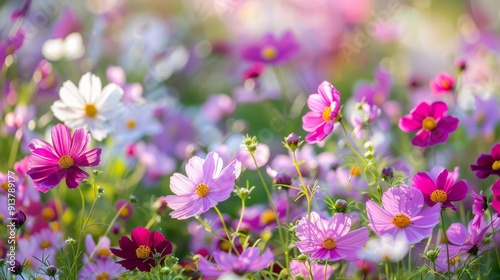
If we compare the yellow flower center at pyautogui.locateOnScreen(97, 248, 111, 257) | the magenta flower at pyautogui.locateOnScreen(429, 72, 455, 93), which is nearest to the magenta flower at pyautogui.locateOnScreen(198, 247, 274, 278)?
the yellow flower center at pyautogui.locateOnScreen(97, 248, 111, 257)

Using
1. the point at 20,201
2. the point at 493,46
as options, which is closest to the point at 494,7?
the point at 493,46

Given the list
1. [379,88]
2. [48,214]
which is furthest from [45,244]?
[379,88]

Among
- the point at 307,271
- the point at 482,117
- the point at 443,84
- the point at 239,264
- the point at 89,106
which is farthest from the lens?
the point at 482,117

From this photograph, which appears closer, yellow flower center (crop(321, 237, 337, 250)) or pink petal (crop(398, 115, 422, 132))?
yellow flower center (crop(321, 237, 337, 250))

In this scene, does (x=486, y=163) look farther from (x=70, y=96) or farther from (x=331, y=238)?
(x=70, y=96)

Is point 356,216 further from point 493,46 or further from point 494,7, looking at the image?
point 494,7

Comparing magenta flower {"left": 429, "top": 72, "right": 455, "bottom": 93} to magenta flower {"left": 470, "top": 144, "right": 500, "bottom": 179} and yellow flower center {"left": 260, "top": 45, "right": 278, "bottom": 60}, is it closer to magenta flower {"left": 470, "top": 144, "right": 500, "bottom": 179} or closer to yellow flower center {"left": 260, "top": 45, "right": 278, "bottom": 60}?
magenta flower {"left": 470, "top": 144, "right": 500, "bottom": 179}
